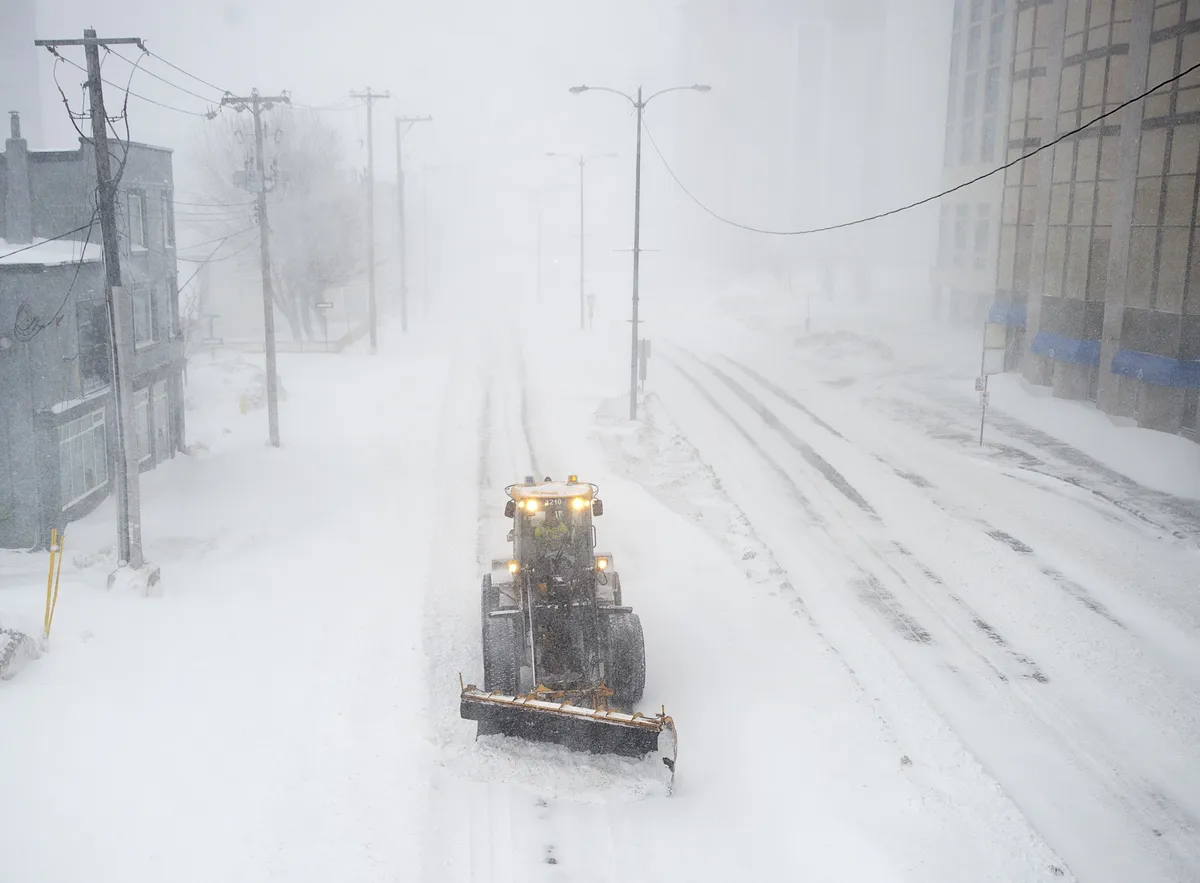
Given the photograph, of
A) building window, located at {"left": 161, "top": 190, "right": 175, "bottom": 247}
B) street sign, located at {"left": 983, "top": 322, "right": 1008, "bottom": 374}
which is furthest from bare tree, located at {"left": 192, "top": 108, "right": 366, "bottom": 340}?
street sign, located at {"left": 983, "top": 322, "right": 1008, "bottom": 374}

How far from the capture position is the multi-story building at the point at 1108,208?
90.5 ft

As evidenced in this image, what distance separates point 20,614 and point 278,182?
624 inches

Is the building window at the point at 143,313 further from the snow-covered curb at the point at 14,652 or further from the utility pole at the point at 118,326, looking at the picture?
the snow-covered curb at the point at 14,652

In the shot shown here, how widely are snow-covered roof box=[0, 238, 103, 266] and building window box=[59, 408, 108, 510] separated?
133 inches

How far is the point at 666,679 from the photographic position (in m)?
13.6

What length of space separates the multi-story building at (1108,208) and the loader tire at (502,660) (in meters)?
19.8

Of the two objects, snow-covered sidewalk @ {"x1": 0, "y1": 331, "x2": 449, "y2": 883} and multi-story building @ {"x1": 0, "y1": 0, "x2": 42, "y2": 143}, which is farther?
multi-story building @ {"x1": 0, "y1": 0, "x2": 42, "y2": 143}

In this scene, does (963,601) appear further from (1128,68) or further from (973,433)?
(1128,68)

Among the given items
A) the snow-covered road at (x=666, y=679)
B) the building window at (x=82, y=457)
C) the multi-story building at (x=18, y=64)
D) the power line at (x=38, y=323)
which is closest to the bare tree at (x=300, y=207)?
the snow-covered road at (x=666, y=679)

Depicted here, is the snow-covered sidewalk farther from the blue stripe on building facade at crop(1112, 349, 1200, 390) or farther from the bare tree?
the bare tree

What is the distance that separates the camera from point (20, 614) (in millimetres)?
13641

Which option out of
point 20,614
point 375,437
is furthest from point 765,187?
point 20,614

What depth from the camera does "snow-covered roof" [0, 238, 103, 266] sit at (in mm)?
19406

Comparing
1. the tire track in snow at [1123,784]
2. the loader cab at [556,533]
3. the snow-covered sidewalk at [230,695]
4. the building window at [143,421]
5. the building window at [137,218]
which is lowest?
the tire track in snow at [1123,784]
